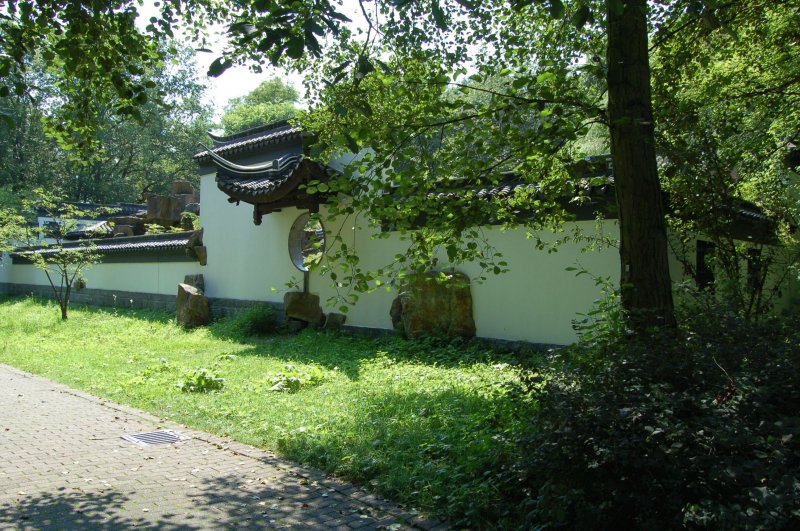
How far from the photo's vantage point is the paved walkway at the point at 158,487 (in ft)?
12.7

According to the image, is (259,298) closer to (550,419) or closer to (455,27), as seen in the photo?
(455,27)

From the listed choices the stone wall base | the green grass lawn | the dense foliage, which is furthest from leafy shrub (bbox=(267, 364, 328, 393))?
the dense foliage

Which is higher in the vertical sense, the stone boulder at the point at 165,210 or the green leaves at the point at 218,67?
the stone boulder at the point at 165,210

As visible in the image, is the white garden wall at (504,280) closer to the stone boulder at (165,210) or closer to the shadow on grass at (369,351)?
the shadow on grass at (369,351)

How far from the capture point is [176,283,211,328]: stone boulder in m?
14.4

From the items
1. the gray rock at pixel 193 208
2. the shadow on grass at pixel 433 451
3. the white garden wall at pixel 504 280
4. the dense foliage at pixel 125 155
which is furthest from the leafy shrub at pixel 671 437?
the dense foliage at pixel 125 155

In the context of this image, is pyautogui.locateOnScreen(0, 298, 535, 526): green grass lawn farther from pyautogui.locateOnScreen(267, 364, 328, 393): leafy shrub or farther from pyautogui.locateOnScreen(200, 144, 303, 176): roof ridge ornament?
pyautogui.locateOnScreen(200, 144, 303, 176): roof ridge ornament

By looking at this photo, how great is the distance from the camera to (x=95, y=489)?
445 cm

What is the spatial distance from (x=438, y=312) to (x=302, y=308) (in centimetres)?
360

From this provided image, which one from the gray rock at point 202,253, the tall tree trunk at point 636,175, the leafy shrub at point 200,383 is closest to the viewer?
the tall tree trunk at point 636,175

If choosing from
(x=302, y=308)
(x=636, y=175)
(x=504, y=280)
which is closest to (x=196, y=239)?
(x=302, y=308)

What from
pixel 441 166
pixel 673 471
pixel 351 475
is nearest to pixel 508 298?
pixel 441 166

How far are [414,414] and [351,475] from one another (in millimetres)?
1543

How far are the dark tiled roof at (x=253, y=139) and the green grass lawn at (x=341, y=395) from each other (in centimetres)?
435
